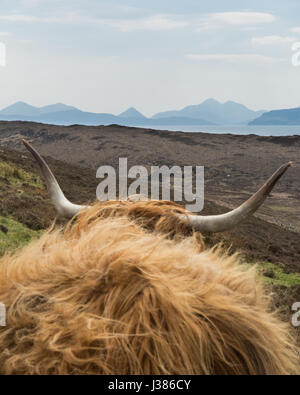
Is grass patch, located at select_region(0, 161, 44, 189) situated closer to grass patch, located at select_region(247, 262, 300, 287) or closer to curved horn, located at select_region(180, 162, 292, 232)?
grass patch, located at select_region(247, 262, 300, 287)

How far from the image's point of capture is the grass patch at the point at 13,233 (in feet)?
26.9

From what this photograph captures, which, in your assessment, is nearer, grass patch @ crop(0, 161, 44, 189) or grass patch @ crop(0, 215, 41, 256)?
grass patch @ crop(0, 215, 41, 256)

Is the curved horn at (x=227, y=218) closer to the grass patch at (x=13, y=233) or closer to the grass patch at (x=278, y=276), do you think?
the grass patch at (x=13, y=233)

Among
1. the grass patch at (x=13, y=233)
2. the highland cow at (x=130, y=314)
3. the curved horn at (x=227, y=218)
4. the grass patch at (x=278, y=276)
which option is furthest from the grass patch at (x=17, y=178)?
the highland cow at (x=130, y=314)

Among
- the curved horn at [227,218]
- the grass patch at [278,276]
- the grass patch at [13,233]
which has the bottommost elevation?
the grass patch at [278,276]

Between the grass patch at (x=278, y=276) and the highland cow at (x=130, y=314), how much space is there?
800cm

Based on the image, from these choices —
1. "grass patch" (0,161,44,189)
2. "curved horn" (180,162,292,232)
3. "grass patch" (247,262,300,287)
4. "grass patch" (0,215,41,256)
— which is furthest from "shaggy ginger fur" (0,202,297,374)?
"grass patch" (0,161,44,189)

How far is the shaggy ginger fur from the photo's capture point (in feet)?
6.13

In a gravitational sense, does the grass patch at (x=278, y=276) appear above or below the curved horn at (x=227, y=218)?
below

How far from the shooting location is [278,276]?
11.1m

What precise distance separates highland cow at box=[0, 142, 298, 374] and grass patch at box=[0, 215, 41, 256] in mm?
5712
